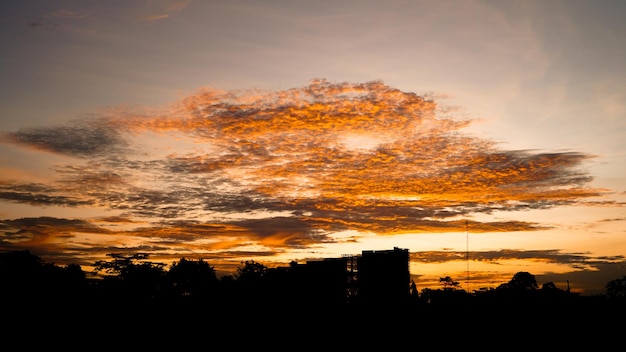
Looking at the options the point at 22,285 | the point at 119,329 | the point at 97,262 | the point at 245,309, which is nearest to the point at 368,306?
the point at 245,309

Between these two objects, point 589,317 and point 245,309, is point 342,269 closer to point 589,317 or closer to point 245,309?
point 245,309

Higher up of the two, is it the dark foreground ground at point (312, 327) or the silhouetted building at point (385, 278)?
the silhouetted building at point (385, 278)

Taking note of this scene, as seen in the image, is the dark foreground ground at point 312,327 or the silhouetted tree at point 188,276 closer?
the dark foreground ground at point 312,327

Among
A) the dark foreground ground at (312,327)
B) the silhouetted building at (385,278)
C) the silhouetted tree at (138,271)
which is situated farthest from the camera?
the silhouetted tree at (138,271)

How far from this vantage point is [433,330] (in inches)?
1843

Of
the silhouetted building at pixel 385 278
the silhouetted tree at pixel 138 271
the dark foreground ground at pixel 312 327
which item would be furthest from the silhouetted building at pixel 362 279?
the silhouetted tree at pixel 138 271

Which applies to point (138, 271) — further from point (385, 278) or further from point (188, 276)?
point (385, 278)

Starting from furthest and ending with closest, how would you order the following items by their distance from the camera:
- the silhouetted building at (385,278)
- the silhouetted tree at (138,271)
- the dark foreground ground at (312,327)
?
the silhouetted tree at (138,271)
the silhouetted building at (385,278)
the dark foreground ground at (312,327)

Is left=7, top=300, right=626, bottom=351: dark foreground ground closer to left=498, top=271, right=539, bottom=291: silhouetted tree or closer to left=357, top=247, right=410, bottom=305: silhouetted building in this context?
left=357, top=247, right=410, bottom=305: silhouetted building

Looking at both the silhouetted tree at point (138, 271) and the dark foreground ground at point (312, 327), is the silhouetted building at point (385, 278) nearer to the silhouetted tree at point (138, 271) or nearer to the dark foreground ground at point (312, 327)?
the dark foreground ground at point (312, 327)

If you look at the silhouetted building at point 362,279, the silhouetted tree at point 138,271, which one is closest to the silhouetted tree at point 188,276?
the silhouetted tree at point 138,271

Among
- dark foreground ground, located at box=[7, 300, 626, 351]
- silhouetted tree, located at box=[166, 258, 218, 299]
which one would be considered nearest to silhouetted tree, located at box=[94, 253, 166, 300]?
silhouetted tree, located at box=[166, 258, 218, 299]

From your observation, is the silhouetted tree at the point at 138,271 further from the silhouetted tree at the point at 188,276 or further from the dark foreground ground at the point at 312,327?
the dark foreground ground at the point at 312,327

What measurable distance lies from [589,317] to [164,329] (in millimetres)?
38776
